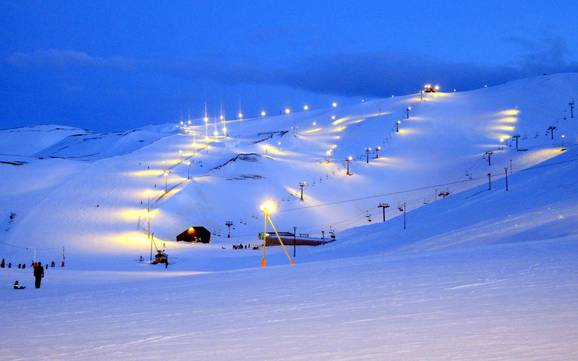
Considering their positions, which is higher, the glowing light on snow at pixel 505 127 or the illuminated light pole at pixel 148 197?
the glowing light on snow at pixel 505 127

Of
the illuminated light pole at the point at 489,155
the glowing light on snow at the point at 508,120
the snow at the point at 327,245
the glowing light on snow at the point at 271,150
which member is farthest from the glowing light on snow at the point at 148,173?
the glowing light on snow at the point at 508,120

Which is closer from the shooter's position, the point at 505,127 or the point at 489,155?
the point at 489,155

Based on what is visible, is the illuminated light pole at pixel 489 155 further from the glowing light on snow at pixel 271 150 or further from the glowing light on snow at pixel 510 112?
the glowing light on snow at pixel 271 150

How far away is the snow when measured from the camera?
7199 mm

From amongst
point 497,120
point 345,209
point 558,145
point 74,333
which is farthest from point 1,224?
point 497,120

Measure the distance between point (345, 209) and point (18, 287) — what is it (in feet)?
164

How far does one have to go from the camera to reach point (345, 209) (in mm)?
67812

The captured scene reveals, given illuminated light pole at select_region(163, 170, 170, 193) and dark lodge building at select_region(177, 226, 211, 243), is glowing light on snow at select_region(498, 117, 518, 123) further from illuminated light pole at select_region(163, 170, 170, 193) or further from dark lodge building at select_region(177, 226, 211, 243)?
dark lodge building at select_region(177, 226, 211, 243)

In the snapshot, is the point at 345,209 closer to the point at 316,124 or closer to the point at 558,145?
the point at 558,145

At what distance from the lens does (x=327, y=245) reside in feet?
140

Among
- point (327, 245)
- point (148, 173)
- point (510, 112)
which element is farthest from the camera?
point (510, 112)

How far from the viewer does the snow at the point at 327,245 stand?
7.20m

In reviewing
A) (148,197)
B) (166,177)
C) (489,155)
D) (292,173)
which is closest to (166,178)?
(166,177)

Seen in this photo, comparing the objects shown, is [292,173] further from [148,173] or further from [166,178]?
[148,173]
